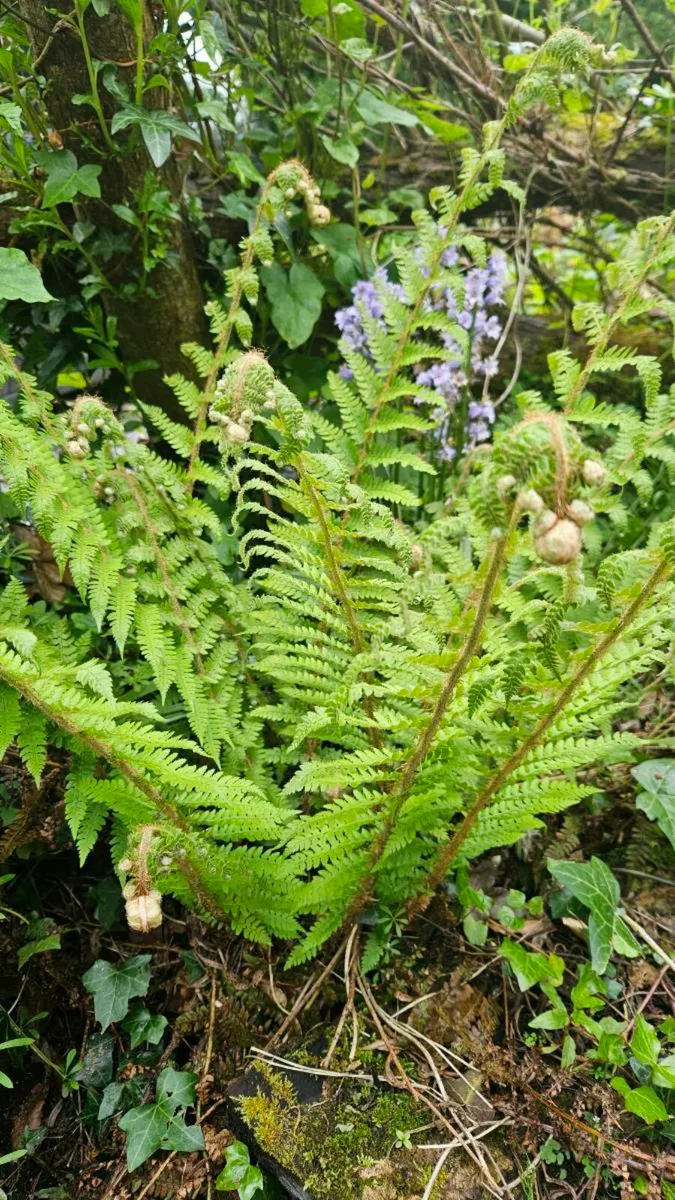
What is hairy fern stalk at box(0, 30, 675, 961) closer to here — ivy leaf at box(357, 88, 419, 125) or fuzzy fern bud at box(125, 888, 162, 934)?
fuzzy fern bud at box(125, 888, 162, 934)

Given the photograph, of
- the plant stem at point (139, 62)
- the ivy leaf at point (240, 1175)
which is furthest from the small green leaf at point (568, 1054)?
the plant stem at point (139, 62)

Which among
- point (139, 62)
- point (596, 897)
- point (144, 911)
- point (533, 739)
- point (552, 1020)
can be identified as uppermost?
point (139, 62)

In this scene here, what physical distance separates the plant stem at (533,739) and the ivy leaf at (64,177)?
5.20 ft

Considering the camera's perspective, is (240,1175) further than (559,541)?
Yes

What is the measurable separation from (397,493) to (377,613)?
0.95 feet

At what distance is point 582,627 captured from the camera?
3.90 ft

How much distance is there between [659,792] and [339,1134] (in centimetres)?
93

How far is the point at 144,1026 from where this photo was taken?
5.04 feet

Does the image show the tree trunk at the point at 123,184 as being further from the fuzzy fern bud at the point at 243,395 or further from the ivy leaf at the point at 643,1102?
the ivy leaf at the point at 643,1102

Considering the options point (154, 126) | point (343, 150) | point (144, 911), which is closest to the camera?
point (144, 911)

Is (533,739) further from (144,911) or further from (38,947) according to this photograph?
(38,947)

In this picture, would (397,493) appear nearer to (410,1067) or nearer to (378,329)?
(378,329)

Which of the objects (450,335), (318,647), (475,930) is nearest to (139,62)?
(450,335)

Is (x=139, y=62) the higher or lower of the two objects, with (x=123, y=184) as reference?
higher
